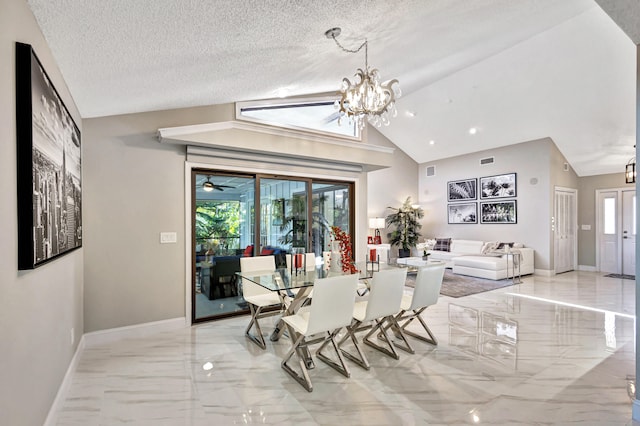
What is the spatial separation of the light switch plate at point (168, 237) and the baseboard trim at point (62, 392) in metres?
1.26

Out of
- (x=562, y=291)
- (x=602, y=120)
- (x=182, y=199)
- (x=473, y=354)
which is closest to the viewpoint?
(x=473, y=354)

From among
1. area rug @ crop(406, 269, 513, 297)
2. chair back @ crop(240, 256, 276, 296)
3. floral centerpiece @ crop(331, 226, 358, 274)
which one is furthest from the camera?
area rug @ crop(406, 269, 513, 297)

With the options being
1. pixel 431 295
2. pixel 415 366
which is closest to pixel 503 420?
pixel 415 366

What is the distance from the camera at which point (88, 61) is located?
6.77 feet

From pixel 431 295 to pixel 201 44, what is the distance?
296cm

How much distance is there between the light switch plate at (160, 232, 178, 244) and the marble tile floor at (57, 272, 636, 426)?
3.44ft

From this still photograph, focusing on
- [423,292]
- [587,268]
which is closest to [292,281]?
[423,292]

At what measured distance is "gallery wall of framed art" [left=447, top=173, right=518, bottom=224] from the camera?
8016 millimetres

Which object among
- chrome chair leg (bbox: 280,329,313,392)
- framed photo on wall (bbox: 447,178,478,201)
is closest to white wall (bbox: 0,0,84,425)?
chrome chair leg (bbox: 280,329,313,392)

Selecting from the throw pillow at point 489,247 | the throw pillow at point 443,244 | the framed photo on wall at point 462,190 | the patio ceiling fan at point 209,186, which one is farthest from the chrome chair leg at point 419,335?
the framed photo on wall at point 462,190

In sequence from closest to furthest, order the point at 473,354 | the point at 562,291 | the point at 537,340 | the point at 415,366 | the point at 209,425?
the point at 209,425
the point at 415,366
the point at 473,354
the point at 537,340
the point at 562,291

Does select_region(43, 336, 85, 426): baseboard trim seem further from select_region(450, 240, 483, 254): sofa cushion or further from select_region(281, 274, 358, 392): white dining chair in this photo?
select_region(450, 240, 483, 254): sofa cushion

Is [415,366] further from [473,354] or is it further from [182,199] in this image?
[182,199]

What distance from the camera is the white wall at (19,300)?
133 cm
